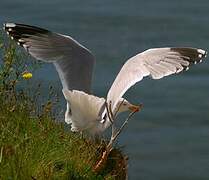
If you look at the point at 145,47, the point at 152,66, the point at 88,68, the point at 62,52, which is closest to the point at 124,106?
the point at 152,66

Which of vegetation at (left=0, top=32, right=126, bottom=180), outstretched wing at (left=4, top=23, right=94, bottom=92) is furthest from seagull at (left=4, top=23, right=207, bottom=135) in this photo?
vegetation at (left=0, top=32, right=126, bottom=180)

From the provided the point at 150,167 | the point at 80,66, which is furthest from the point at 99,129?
the point at 150,167

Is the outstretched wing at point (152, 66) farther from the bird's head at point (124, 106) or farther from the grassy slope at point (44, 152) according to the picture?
the grassy slope at point (44, 152)

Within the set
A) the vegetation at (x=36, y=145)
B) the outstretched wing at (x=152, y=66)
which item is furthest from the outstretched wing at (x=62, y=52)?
the outstretched wing at (x=152, y=66)

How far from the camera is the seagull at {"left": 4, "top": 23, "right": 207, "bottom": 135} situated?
530cm

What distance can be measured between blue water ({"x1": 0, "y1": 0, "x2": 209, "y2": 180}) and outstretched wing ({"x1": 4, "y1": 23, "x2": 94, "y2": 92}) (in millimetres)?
2204

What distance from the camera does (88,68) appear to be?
234 inches

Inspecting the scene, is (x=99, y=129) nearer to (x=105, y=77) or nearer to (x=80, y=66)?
(x=80, y=66)

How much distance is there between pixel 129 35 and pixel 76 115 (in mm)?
6008

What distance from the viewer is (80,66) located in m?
5.95

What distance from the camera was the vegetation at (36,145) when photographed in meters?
4.71

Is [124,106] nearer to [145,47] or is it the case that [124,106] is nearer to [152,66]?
[152,66]

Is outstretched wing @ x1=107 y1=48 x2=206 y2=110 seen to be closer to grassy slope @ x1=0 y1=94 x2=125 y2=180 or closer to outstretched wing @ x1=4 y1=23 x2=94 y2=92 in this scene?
grassy slope @ x1=0 y1=94 x2=125 y2=180

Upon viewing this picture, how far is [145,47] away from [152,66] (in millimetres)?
5103
